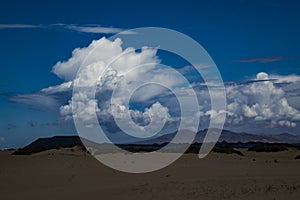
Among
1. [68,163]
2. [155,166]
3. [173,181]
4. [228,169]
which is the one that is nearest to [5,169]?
[68,163]

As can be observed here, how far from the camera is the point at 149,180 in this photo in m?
21.6

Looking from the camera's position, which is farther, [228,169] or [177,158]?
[177,158]

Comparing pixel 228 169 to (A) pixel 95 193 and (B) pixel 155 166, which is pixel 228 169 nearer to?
(B) pixel 155 166

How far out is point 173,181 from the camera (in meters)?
21.3

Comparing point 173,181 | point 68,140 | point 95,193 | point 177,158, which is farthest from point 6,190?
point 68,140

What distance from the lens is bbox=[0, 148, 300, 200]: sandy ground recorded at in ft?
58.2

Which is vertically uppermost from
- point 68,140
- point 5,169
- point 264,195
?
point 68,140

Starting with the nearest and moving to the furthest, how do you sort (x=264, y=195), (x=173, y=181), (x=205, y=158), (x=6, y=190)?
(x=264, y=195)
(x=6, y=190)
(x=173, y=181)
(x=205, y=158)

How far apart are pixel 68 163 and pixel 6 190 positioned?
941cm

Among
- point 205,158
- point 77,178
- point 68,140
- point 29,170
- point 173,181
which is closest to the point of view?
point 173,181

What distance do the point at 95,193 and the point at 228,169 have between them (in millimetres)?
11260

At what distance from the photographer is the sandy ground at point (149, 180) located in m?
17.7

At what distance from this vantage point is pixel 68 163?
29.1 meters

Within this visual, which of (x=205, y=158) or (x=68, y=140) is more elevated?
(x=68, y=140)
